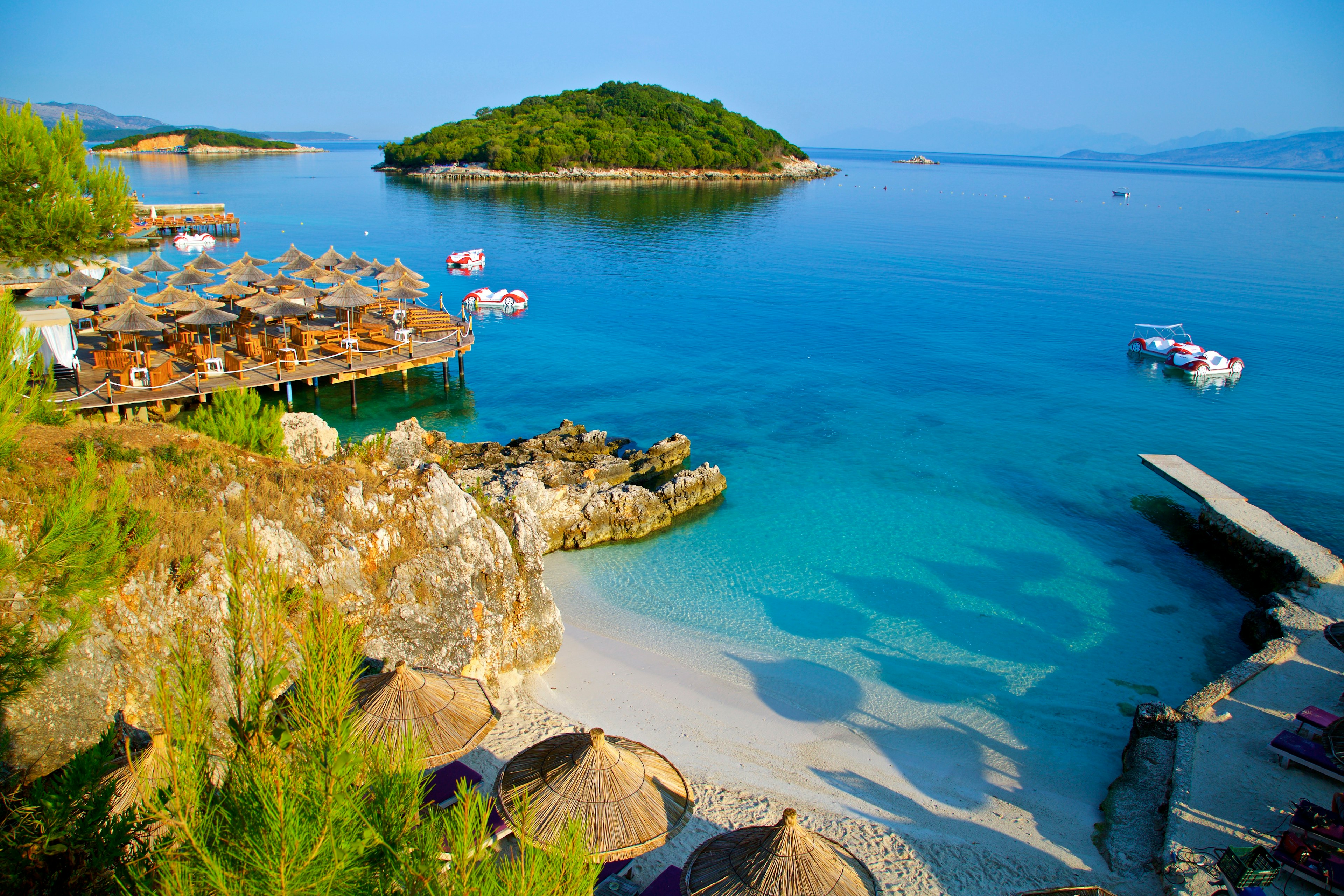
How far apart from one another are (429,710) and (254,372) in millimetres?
20391

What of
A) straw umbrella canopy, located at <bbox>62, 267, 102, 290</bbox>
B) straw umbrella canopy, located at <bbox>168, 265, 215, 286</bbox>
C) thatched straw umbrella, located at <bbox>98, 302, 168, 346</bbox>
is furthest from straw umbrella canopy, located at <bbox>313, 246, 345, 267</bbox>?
thatched straw umbrella, located at <bbox>98, 302, 168, 346</bbox>

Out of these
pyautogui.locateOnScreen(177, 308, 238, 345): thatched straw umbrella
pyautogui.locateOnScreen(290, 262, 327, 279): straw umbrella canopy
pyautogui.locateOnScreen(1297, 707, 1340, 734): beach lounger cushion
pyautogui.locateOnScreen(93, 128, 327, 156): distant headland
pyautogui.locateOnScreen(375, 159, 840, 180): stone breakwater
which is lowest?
pyautogui.locateOnScreen(1297, 707, 1340, 734): beach lounger cushion

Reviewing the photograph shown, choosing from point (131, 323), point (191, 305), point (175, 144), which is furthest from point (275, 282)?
point (175, 144)

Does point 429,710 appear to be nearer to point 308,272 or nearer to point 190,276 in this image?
point 190,276

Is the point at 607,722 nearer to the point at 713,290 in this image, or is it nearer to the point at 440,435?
the point at 440,435

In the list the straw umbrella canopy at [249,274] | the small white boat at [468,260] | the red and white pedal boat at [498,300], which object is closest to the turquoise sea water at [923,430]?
the red and white pedal boat at [498,300]

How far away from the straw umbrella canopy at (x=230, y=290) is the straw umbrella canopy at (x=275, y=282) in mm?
3606

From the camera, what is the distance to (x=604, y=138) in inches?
5359

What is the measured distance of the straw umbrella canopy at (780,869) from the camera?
7.81m

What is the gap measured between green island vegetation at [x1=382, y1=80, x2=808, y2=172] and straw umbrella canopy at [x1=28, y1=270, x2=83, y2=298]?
4379 inches

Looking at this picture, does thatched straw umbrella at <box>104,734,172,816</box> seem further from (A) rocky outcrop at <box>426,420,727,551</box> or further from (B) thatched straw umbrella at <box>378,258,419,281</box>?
(B) thatched straw umbrella at <box>378,258,419,281</box>

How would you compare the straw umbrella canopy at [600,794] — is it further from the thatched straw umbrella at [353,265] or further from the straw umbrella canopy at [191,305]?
the thatched straw umbrella at [353,265]

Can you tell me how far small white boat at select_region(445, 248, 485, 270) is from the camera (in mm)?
55188

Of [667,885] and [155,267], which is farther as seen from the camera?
[155,267]
